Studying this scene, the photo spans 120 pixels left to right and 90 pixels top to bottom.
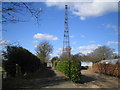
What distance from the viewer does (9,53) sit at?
1366 cm

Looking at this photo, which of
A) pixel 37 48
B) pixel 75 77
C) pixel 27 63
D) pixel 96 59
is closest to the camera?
pixel 75 77

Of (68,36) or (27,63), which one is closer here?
(27,63)

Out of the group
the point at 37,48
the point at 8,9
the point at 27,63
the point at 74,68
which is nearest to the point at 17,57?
the point at 27,63

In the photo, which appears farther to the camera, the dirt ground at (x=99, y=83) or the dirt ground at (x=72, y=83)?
the dirt ground at (x=99, y=83)

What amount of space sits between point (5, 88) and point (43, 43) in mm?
40849

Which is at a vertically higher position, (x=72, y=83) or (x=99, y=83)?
(x=72, y=83)

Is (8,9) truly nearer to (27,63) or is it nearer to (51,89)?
(51,89)

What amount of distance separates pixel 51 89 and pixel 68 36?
109 feet

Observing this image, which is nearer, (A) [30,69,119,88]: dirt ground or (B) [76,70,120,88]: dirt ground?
→ (A) [30,69,119,88]: dirt ground

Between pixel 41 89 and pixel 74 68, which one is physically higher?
pixel 74 68

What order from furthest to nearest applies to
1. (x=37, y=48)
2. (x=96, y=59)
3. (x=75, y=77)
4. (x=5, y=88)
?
(x=96, y=59) < (x=37, y=48) < (x=75, y=77) < (x=5, y=88)

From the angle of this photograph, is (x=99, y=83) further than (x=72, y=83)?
Yes

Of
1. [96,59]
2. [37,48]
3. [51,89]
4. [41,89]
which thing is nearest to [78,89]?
[51,89]

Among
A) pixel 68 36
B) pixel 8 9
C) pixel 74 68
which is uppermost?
pixel 68 36
